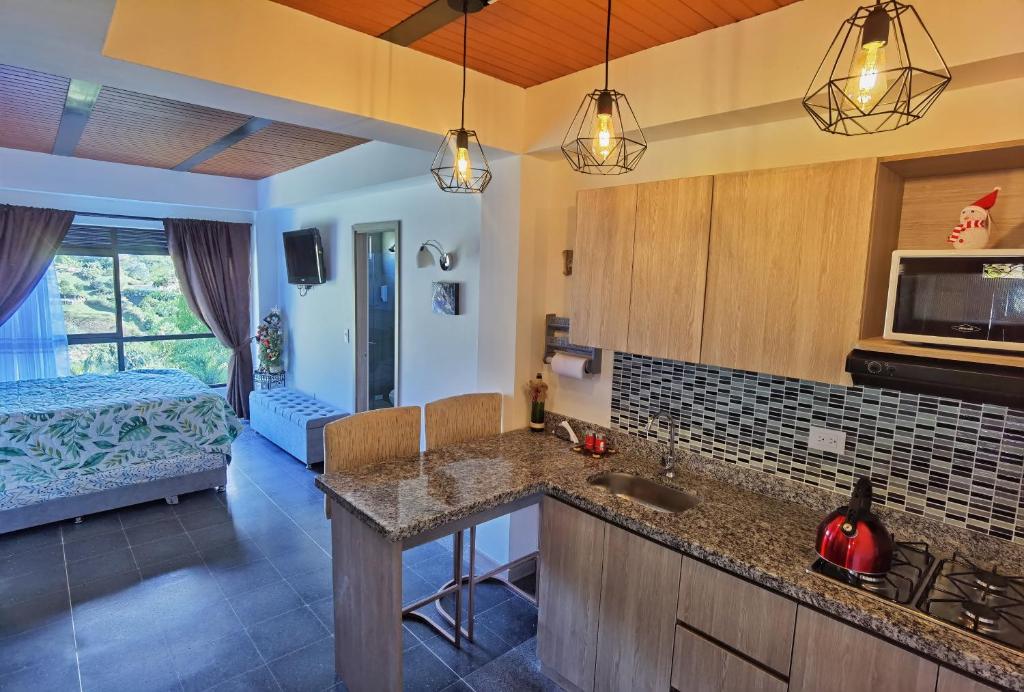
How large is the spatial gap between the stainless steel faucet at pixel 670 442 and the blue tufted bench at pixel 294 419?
10.3 feet

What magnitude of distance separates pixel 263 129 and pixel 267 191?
2365mm

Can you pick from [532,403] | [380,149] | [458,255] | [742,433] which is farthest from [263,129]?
[742,433]

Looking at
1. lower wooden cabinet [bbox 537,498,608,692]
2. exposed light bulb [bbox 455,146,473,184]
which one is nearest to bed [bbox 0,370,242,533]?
lower wooden cabinet [bbox 537,498,608,692]

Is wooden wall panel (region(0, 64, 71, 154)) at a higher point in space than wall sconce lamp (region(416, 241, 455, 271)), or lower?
higher

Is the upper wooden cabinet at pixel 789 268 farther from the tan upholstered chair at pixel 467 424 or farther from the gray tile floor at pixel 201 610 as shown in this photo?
the gray tile floor at pixel 201 610

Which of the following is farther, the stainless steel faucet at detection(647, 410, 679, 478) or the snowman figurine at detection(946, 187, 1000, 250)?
the stainless steel faucet at detection(647, 410, 679, 478)

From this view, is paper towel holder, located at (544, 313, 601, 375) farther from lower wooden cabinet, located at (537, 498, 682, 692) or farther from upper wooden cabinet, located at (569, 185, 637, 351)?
lower wooden cabinet, located at (537, 498, 682, 692)

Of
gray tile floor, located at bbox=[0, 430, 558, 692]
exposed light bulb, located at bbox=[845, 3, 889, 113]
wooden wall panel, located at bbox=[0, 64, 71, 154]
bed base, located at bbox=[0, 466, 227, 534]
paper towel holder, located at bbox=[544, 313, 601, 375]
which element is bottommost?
gray tile floor, located at bbox=[0, 430, 558, 692]

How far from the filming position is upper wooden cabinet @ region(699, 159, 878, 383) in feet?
5.76

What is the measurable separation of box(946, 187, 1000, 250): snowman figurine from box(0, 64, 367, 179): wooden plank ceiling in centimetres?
335

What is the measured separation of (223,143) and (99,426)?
2246 millimetres

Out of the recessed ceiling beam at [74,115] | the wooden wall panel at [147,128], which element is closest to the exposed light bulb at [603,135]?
the recessed ceiling beam at [74,115]

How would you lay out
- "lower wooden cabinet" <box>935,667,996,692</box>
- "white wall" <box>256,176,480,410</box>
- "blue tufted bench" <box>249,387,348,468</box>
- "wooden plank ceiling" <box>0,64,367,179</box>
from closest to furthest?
"lower wooden cabinet" <box>935,667,996,692</box>
"wooden plank ceiling" <box>0,64,367,179</box>
"white wall" <box>256,176,480,410</box>
"blue tufted bench" <box>249,387,348,468</box>

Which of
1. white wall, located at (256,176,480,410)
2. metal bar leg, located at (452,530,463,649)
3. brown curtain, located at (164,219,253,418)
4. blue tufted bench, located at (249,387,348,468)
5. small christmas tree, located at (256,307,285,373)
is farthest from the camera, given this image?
small christmas tree, located at (256,307,285,373)
